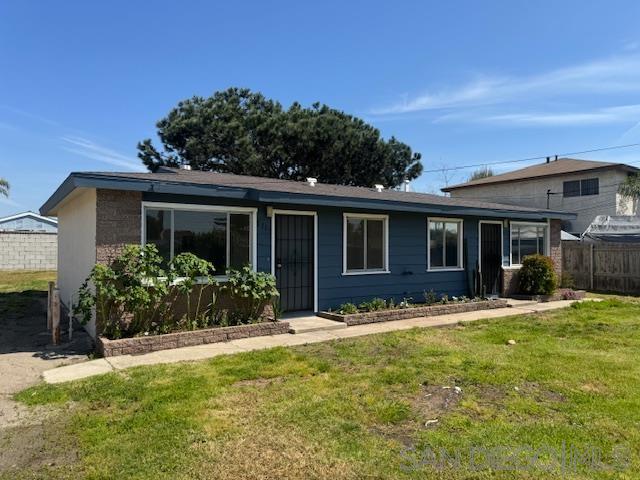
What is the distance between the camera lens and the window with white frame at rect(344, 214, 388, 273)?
10102 mm

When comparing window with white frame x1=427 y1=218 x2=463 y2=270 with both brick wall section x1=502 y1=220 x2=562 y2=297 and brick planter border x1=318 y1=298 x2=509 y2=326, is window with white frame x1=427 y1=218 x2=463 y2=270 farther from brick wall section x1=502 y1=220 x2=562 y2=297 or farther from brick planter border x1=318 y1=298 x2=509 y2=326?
brick wall section x1=502 y1=220 x2=562 y2=297

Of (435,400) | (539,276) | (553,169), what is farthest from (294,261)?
(553,169)

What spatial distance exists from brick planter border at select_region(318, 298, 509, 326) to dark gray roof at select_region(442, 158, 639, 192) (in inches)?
666

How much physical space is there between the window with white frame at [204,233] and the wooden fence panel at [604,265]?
13124mm

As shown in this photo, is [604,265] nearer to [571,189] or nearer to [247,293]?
[571,189]

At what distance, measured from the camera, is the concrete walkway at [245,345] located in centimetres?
571

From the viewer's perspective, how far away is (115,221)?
281 inches

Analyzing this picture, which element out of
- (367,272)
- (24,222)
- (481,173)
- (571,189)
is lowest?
(367,272)

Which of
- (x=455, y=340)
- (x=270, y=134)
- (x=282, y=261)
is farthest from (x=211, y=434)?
(x=270, y=134)

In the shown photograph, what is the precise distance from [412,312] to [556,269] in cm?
716

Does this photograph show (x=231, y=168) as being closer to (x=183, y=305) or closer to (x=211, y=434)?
(x=183, y=305)

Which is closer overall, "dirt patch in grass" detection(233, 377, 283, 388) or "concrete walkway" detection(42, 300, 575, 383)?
"dirt patch in grass" detection(233, 377, 283, 388)

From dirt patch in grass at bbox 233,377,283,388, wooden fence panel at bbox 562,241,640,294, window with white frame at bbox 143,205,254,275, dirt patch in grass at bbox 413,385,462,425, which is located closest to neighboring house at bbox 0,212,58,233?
window with white frame at bbox 143,205,254,275

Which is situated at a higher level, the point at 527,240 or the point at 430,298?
the point at 527,240
